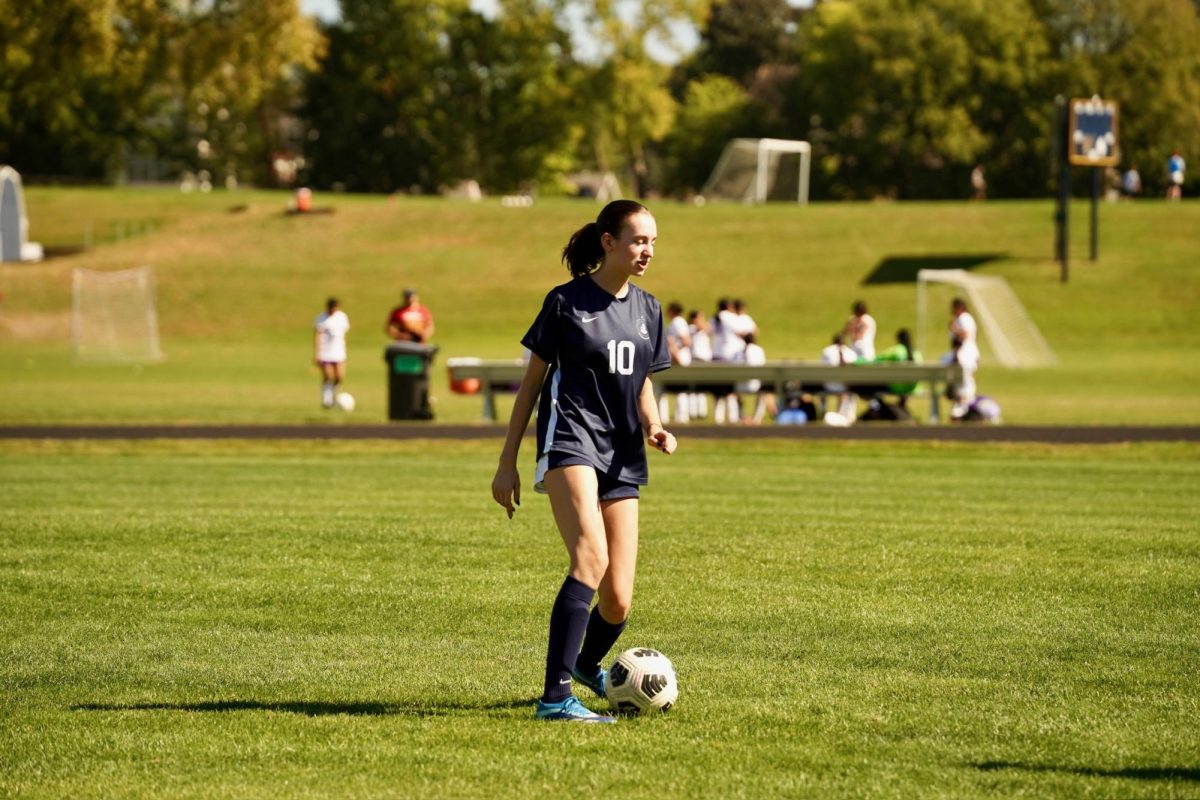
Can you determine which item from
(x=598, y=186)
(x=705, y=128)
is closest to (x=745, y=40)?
(x=598, y=186)

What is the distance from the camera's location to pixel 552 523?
1302cm

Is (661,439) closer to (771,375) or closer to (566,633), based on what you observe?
(566,633)

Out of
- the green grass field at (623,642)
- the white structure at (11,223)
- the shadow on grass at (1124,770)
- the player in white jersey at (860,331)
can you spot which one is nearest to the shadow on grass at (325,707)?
the green grass field at (623,642)

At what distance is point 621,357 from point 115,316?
48.6 metres

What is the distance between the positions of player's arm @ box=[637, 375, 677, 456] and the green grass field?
108 cm

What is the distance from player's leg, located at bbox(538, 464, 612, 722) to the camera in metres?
6.45

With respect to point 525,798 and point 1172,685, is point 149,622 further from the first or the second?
point 1172,685

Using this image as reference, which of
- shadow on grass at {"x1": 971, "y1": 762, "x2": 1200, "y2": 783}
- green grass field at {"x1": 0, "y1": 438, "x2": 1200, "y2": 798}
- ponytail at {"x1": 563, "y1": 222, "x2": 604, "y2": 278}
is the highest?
ponytail at {"x1": 563, "y1": 222, "x2": 604, "y2": 278}

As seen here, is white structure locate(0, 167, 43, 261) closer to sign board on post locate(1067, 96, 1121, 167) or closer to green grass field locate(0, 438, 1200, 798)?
sign board on post locate(1067, 96, 1121, 167)

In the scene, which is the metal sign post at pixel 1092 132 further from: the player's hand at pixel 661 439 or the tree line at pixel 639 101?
the player's hand at pixel 661 439

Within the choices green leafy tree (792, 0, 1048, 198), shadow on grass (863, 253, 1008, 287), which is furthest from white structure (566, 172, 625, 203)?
shadow on grass (863, 253, 1008, 287)

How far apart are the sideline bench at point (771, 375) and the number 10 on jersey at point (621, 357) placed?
1721cm

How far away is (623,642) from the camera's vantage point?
27.0 feet

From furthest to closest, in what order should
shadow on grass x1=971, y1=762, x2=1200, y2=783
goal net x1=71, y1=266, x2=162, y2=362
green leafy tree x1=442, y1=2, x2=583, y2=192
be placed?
green leafy tree x1=442, y1=2, x2=583, y2=192 → goal net x1=71, y1=266, x2=162, y2=362 → shadow on grass x1=971, y1=762, x2=1200, y2=783
